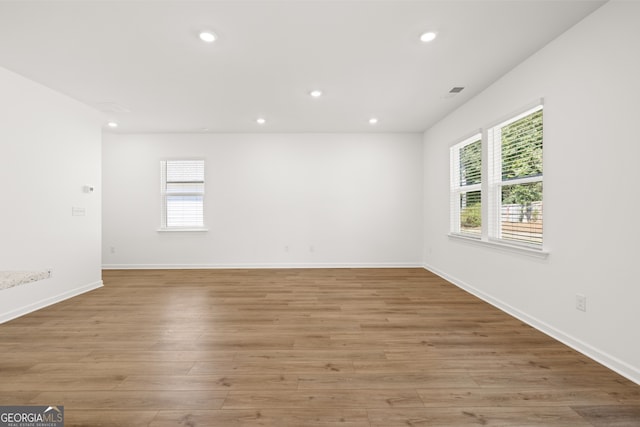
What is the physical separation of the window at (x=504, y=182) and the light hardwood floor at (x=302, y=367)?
3.10 ft

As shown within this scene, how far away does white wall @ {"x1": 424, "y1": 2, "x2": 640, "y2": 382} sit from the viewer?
1.84 meters

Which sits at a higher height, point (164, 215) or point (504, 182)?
point (504, 182)

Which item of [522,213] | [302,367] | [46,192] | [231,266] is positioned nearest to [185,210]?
[231,266]

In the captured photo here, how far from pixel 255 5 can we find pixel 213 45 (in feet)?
2.28

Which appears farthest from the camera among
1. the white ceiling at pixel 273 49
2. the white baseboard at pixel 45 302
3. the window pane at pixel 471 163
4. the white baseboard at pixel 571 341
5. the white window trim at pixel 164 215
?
the white window trim at pixel 164 215

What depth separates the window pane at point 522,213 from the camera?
2705 millimetres

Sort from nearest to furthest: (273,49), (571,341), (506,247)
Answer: (571,341) → (273,49) → (506,247)

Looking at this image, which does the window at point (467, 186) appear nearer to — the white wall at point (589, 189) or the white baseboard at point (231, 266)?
the white wall at point (589, 189)

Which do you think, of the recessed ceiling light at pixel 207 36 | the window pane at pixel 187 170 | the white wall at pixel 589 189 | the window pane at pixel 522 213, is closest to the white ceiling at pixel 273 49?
the recessed ceiling light at pixel 207 36

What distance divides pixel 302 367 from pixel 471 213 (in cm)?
333

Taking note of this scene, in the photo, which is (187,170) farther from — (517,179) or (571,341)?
(571,341)

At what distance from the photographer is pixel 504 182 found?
10.4 ft

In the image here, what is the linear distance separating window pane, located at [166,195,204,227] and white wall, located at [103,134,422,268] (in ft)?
0.67

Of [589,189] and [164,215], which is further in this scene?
[164,215]
